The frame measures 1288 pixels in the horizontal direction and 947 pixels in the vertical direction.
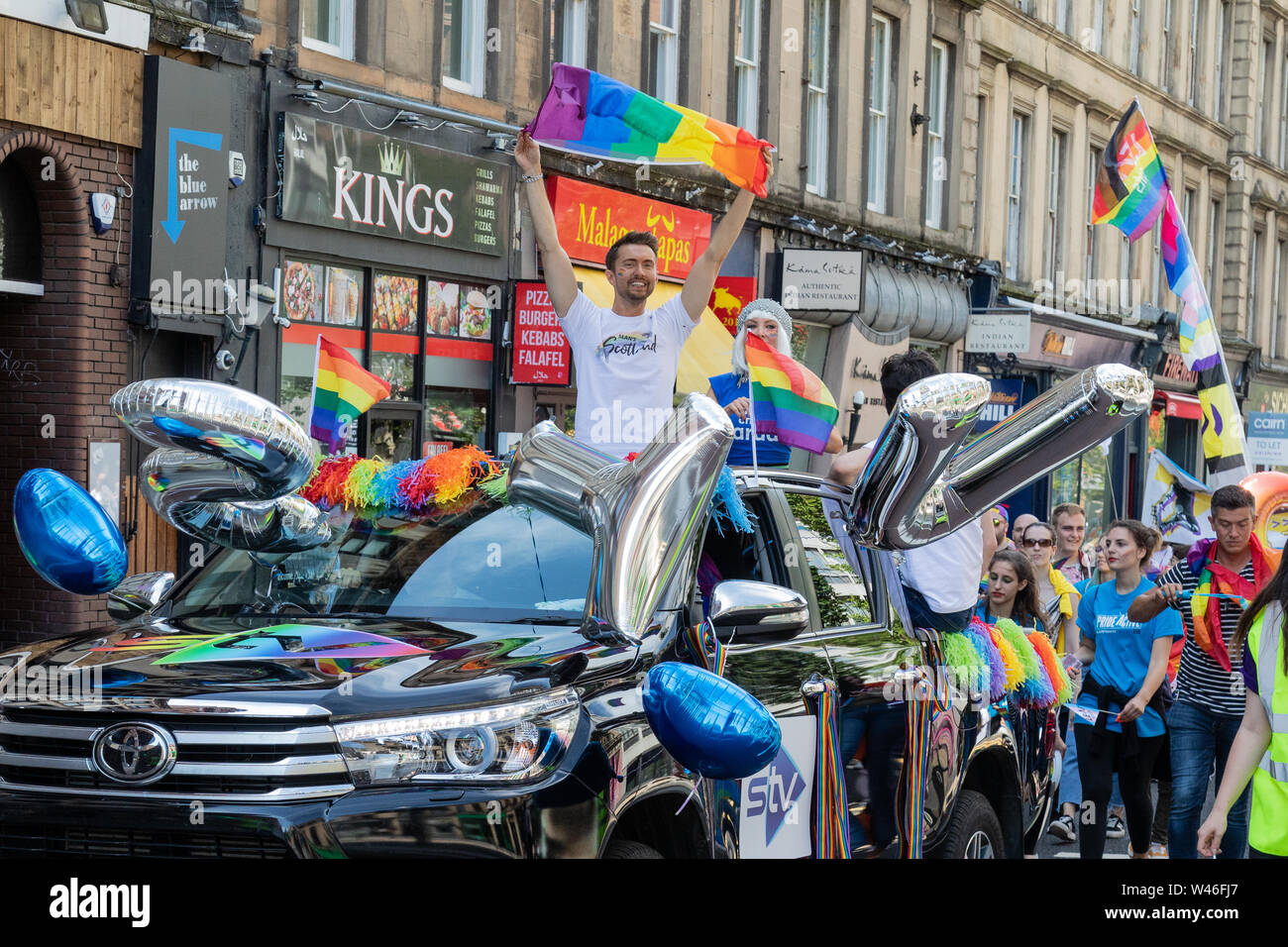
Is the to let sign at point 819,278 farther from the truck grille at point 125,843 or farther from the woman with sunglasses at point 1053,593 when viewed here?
the truck grille at point 125,843

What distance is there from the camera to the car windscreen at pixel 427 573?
4.93 m

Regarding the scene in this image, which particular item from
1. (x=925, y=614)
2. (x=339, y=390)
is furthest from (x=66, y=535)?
(x=339, y=390)

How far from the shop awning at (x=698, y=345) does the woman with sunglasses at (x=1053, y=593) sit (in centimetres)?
832

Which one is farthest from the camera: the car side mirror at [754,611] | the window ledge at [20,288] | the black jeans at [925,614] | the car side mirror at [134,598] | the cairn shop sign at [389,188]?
the cairn shop sign at [389,188]

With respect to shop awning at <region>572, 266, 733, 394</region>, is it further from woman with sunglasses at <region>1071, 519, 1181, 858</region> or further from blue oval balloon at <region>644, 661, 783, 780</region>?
blue oval balloon at <region>644, 661, 783, 780</region>

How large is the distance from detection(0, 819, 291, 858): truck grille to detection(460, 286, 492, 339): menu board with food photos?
41.6ft

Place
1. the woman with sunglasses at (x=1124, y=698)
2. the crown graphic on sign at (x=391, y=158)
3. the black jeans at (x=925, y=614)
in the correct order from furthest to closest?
the crown graphic on sign at (x=391, y=158) → the woman with sunglasses at (x=1124, y=698) → the black jeans at (x=925, y=614)

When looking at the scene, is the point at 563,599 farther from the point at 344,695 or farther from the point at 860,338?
the point at 860,338

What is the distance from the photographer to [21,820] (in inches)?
158

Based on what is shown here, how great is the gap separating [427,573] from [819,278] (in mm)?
16484

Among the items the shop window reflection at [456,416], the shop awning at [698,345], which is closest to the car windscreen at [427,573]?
the shop window reflection at [456,416]

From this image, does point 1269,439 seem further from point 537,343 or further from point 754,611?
point 754,611

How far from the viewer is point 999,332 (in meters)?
27.0

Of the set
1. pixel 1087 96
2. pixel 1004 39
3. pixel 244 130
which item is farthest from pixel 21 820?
pixel 1087 96
